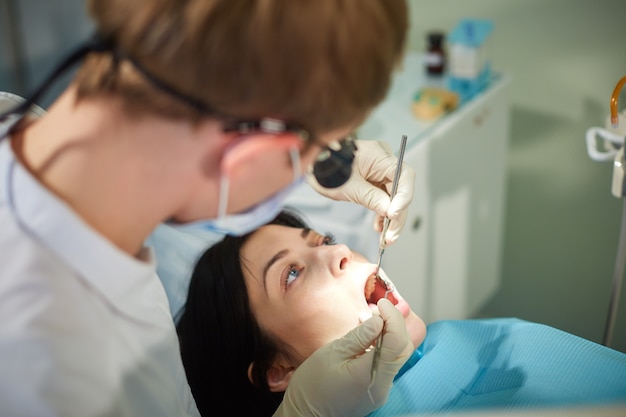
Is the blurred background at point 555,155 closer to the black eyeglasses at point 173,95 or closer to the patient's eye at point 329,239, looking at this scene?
the patient's eye at point 329,239

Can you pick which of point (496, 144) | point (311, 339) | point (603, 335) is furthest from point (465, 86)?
point (311, 339)

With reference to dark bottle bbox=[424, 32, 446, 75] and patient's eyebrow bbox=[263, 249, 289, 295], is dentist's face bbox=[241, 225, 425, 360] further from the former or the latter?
dark bottle bbox=[424, 32, 446, 75]

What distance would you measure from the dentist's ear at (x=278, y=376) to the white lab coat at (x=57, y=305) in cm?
44

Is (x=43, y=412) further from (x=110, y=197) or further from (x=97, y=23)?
(x=97, y=23)

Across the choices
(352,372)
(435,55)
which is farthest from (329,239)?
(435,55)

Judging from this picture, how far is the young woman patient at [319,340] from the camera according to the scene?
1208mm

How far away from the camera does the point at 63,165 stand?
765mm

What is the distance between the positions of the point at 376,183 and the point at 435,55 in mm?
795

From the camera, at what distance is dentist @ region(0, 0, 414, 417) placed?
69cm

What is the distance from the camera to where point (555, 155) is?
1.64 m

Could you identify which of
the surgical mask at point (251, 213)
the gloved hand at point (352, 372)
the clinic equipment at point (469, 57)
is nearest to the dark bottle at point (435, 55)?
the clinic equipment at point (469, 57)

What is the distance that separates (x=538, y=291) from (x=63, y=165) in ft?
3.52

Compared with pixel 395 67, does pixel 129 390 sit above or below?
below

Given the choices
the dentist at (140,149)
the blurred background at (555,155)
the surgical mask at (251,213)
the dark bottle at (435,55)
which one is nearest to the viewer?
the dentist at (140,149)
